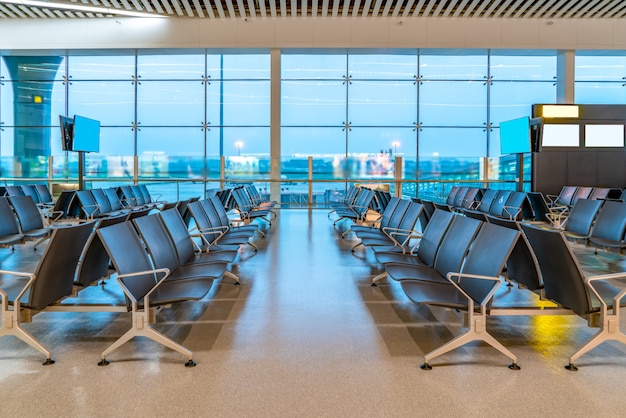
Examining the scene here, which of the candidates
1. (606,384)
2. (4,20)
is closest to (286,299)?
(606,384)

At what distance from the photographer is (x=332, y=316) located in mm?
3326

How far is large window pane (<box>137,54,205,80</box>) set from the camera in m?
13.2

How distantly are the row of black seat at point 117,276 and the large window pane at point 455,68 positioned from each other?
11.6 meters

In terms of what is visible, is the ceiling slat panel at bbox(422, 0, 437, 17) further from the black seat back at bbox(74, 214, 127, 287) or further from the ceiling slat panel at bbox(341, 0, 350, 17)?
the black seat back at bbox(74, 214, 127, 287)

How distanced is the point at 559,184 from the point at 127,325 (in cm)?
1150

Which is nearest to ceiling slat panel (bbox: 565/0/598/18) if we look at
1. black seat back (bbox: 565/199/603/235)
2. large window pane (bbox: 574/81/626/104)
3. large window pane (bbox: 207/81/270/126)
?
large window pane (bbox: 574/81/626/104)

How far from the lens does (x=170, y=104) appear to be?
13.3 m

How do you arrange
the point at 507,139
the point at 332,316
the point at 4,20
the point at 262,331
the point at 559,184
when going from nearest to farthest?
the point at 262,331 → the point at 332,316 → the point at 507,139 → the point at 559,184 → the point at 4,20

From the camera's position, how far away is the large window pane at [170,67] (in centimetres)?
1323

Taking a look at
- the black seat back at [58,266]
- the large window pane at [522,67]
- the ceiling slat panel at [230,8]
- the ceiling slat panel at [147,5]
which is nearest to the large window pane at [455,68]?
the large window pane at [522,67]

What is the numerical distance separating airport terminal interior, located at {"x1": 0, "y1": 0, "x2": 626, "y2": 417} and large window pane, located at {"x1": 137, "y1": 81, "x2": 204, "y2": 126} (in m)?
0.06

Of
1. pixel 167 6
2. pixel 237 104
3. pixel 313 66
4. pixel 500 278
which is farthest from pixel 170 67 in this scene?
pixel 500 278

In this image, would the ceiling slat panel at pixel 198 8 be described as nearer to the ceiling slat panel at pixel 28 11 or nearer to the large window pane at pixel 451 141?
the ceiling slat panel at pixel 28 11

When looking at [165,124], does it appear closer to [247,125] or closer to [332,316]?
[247,125]
